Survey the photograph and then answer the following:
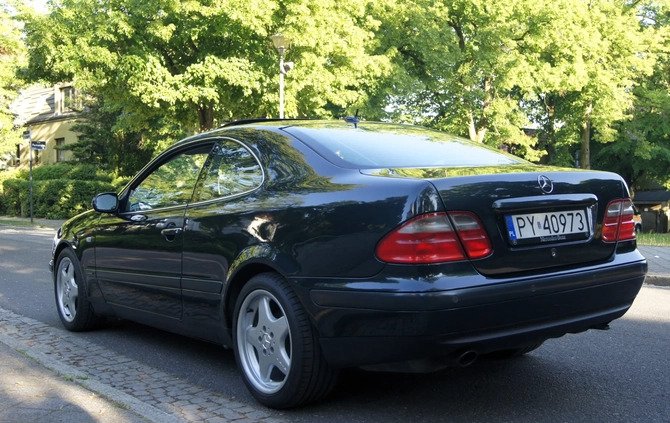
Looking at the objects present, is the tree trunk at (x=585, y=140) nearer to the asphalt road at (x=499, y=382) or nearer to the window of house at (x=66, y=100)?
the window of house at (x=66, y=100)

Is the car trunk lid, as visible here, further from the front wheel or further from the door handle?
the door handle

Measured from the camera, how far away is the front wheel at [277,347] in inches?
142

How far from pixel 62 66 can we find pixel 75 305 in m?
14.0

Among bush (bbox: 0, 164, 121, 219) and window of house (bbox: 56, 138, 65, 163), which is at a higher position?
window of house (bbox: 56, 138, 65, 163)

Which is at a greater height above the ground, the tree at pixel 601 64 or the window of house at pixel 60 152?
the tree at pixel 601 64

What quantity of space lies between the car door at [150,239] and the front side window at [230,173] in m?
0.15

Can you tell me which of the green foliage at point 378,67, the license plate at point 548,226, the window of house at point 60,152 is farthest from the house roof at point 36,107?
the license plate at point 548,226

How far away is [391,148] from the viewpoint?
14.0ft

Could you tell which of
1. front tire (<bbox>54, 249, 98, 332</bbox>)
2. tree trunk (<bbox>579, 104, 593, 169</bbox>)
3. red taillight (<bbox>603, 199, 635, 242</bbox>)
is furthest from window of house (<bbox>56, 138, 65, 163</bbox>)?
red taillight (<bbox>603, 199, 635, 242</bbox>)

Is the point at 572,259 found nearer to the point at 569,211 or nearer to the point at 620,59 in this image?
the point at 569,211

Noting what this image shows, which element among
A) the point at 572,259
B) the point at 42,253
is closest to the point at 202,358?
the point at 572,259

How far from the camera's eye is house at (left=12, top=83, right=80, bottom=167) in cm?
4647

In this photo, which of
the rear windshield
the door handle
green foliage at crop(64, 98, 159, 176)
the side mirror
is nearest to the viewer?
the rear windshield

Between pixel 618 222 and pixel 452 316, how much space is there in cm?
135
